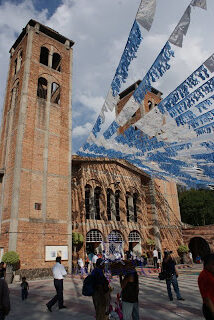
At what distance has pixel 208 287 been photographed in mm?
2732

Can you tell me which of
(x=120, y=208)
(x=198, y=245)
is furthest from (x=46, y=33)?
(x=198, y=245)

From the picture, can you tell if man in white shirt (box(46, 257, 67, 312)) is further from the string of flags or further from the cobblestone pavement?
the string of flags

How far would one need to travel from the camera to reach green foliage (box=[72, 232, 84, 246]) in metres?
18.1

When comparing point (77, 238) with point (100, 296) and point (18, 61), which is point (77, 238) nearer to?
point (100, 296)

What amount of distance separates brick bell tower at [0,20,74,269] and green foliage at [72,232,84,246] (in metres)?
0.93

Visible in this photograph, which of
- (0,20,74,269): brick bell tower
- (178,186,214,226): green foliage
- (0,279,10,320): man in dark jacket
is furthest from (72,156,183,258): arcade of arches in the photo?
(0,279,10,320): man in dark jacket

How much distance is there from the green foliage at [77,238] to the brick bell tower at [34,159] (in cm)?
93

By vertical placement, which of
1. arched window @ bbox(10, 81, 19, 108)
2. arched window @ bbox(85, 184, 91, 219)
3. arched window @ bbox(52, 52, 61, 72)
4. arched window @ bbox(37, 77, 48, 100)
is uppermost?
arched window @ bbox(52, 52, 61, 72)

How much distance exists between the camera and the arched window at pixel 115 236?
71.8ft

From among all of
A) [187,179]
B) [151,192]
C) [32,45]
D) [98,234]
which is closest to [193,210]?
[151,192]

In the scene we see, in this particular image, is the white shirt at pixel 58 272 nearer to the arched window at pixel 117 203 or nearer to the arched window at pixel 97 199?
the arched window at pixel 97 199

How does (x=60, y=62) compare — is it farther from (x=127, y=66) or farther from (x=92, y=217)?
(x=127, y=66)

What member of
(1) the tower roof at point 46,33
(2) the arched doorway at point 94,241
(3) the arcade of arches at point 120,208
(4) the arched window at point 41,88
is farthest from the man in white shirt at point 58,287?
(1) the tower roof at point 46,33

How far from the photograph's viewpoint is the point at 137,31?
23.9 ft
